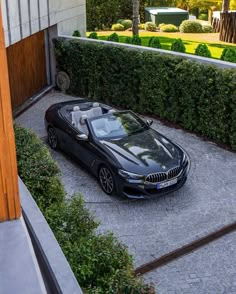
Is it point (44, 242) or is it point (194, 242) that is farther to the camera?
point (194, 242)

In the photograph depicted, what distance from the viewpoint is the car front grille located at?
913 cm

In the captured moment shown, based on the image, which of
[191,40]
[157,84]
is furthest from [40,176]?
[191,40]

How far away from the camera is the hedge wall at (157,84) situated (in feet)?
39.1

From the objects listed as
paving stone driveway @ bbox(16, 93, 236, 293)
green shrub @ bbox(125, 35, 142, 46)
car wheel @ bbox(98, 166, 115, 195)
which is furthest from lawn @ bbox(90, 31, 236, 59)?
car wheel @ bbox(98, 166, 115, 195)

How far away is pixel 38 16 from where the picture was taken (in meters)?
14.0

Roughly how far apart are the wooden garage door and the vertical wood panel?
36.9 ft

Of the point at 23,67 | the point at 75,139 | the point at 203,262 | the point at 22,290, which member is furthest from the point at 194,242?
the point at 23,67

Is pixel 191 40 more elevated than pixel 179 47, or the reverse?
pixel 179 47

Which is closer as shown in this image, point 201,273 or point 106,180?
point 201,273

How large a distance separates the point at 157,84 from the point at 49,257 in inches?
399

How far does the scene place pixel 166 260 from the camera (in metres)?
7.71

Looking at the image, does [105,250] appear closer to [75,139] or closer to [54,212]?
[54,212]

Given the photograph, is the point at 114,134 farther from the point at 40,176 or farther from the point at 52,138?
the point at 40,176

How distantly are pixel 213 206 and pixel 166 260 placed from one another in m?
2.12
